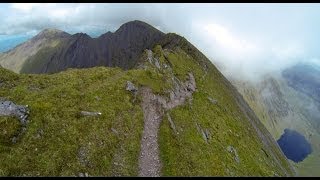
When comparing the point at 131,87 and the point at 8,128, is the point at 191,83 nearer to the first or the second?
the point at 131,87

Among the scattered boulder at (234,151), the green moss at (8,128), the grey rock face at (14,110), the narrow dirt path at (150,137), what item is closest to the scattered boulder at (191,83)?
the scattered boulder at (234,151)

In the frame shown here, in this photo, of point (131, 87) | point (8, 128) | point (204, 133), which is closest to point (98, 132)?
point (8, 128)

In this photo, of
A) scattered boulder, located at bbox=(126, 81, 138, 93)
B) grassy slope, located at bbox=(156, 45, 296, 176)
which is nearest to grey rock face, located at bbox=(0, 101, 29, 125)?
grassy slope, located at bbox=(156, 45, 296, 176)

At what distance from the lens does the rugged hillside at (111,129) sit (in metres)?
40.3

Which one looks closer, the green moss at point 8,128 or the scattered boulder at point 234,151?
the green moss at point 8,128

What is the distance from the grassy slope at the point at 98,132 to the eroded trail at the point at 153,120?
937mm

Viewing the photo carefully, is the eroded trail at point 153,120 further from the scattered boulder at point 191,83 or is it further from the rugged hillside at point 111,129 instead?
the scattered boulder at point 191,83

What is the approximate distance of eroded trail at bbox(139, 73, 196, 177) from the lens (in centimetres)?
4766

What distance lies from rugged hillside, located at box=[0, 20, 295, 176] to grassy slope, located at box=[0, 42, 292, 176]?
0.09 m

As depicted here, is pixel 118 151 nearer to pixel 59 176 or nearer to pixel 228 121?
pixel 59 176

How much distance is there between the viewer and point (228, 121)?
278 ft

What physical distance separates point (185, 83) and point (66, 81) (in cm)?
3207

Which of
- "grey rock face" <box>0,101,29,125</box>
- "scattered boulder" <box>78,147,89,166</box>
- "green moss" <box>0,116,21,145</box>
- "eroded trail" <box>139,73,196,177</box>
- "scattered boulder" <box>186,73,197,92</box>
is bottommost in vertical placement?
"scattered boulder" <box>186,73,197,92</box>

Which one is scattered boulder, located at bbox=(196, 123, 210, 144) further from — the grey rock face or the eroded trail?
the grey rock face
